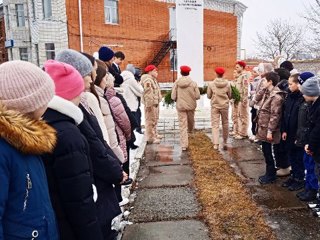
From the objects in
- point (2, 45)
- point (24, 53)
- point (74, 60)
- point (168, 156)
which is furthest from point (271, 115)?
point (2, 45)

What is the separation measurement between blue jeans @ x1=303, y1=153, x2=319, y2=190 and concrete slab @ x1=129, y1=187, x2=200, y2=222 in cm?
150

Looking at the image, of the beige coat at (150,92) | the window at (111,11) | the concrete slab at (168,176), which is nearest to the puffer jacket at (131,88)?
the beige coat at (150,92)

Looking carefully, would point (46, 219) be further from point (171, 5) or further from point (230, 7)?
point (230, 7)

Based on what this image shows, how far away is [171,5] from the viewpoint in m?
27.8

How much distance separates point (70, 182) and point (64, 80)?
0.73 metres

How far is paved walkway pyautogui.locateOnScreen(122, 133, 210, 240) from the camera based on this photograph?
150 inches

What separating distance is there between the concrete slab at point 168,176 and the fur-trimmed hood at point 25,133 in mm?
3802

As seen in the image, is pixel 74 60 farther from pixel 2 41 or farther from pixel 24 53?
pixel 2 41

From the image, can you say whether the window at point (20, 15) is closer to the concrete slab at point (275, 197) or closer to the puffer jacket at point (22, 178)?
the concrete slab at point (275, 197)

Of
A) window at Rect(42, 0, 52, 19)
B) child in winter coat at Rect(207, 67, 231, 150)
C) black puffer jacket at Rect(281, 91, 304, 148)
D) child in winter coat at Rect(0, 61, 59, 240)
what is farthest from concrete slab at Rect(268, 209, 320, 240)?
window at Rect(42, 0, 52, 19)

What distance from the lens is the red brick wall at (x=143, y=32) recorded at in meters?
23.0

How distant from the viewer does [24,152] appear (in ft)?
5.47

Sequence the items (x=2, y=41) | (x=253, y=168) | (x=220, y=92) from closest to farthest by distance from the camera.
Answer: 1. (x=253, y=168)
2. (x=220, y=92)
3. (x=2, y=41)

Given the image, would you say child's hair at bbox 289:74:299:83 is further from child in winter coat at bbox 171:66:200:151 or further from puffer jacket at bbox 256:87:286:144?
child in winter coat at bbox 171:66:200:151
